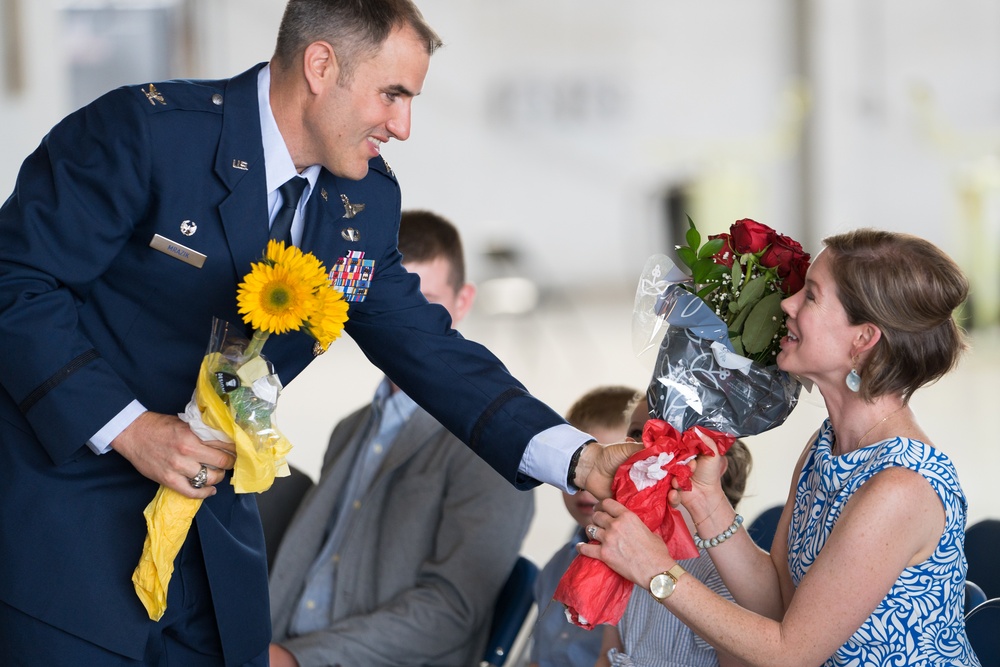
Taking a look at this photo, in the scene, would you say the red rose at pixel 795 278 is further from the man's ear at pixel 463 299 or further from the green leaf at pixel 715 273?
the man's ear at pixel 463 299

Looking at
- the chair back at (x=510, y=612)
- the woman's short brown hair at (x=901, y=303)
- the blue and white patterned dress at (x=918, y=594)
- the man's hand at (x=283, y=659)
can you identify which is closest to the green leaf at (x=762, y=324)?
the woman's short brown hair at (x=901, y=303)

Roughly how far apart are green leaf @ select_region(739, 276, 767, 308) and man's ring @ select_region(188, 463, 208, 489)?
907 mm

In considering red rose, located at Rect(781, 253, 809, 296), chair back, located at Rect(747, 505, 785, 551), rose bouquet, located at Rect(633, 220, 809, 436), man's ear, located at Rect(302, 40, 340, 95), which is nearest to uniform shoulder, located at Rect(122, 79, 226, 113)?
man's ear, located at Rect(302, 40, 340, 95)

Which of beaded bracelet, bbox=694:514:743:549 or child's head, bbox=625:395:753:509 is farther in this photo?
child's head, bbox=625:395:753:509

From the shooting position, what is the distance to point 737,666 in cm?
198

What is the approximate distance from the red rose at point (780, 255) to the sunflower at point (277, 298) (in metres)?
0.79

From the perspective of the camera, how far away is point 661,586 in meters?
1.74

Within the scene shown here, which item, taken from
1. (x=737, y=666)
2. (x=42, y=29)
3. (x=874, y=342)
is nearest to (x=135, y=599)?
(x=737, y=666)

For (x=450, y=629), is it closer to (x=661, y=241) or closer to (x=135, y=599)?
(x=135, y=599)

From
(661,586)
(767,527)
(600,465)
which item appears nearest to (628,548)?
(661,586)

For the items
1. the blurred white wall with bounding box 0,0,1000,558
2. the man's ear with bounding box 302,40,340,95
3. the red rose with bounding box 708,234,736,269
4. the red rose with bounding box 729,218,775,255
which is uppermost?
the blurred white wall with bounding box 0,0,1000,558

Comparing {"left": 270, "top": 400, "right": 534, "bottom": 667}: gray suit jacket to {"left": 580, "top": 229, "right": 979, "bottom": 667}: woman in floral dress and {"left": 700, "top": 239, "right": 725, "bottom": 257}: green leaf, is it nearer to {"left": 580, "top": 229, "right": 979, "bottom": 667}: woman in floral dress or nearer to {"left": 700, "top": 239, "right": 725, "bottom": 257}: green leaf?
{"left": 580, "top": 229, "right": 979, "bottom": 667}: woman in floral dress

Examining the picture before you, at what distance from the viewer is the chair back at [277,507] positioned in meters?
2.94

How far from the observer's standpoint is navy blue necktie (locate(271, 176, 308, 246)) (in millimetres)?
1922
